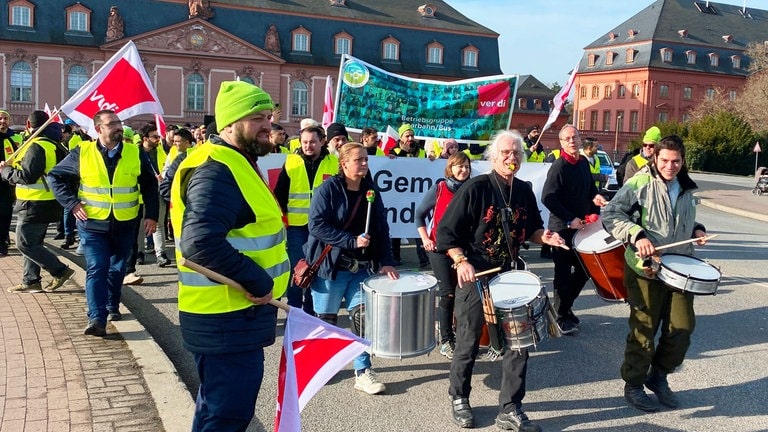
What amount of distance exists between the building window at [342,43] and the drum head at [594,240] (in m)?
56.6

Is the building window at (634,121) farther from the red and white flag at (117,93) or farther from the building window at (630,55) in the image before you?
the red and white flag at (117,93)

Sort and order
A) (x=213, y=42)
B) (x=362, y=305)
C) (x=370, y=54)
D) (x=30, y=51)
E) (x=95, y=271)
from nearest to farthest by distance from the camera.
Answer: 1. (x=362, y=305)
2. (x=95, y=271)
3. (x=30, y=51)
4. (x=213, y=42)
5. (x=370, y=54)

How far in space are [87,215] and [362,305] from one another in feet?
9.24

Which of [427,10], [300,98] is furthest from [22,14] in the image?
[427,10]

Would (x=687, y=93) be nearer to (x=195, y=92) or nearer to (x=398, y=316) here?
(x=195, y=92)

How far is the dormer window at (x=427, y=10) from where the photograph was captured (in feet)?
215

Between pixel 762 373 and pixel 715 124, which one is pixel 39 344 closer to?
pixel 762 373

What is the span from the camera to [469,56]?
65500mm

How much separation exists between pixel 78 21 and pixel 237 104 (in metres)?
57.0

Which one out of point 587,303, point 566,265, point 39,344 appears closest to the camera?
point 39,344

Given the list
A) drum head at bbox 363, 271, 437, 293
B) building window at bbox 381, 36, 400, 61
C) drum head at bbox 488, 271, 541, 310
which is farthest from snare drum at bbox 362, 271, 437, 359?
building window at bbox 381, 36, 400, 61

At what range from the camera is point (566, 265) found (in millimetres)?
7152

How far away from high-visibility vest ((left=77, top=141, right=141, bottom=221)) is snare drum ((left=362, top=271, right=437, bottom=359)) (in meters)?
2.70

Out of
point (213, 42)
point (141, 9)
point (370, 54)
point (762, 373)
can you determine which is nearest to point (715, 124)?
point (370, 54)
